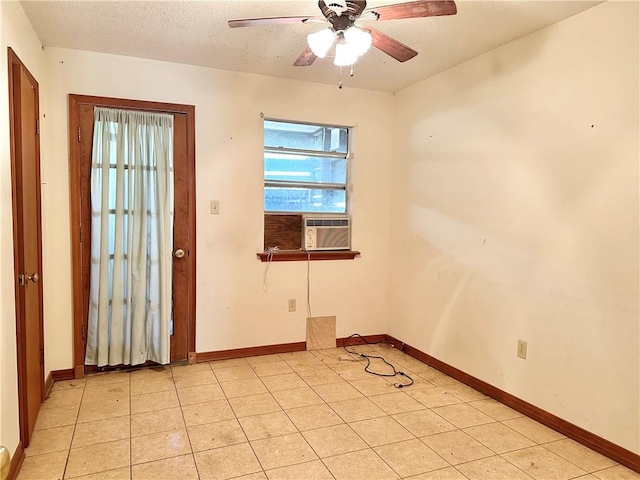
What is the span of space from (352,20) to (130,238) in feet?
7.26

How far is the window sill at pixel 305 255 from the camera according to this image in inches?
146

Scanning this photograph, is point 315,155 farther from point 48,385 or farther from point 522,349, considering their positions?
point 48,385

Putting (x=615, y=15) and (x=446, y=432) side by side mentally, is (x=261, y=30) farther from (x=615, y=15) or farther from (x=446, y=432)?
(x=446, y=432)

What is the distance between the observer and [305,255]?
12.5ft

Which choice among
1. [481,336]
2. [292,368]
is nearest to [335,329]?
[292,368]

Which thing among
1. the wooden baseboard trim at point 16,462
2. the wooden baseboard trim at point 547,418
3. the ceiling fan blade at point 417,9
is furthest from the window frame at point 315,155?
the wooden baseboard trim at point 16,462

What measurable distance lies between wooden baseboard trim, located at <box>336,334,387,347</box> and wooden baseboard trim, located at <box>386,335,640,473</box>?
1.85 ft

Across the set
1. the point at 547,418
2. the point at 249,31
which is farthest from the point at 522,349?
the point at 249,31

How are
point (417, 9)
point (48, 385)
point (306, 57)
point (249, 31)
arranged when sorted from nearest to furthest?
point (417, 9), point (306, 57), point (249, 31), point (48, 385)

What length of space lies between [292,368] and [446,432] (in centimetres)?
136

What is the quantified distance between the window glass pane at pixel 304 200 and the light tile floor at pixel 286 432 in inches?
55.3

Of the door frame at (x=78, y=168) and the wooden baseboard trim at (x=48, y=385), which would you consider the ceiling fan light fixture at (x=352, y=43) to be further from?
the wooden baseboard trim at (x=48, y=385)

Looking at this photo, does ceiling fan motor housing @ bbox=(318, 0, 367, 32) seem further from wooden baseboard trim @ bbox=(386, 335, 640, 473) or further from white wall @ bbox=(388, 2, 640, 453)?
wooden baseboard trim @ bbox=(386, 335, 640, 473)

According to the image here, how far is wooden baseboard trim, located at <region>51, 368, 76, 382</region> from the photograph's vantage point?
3.09m
